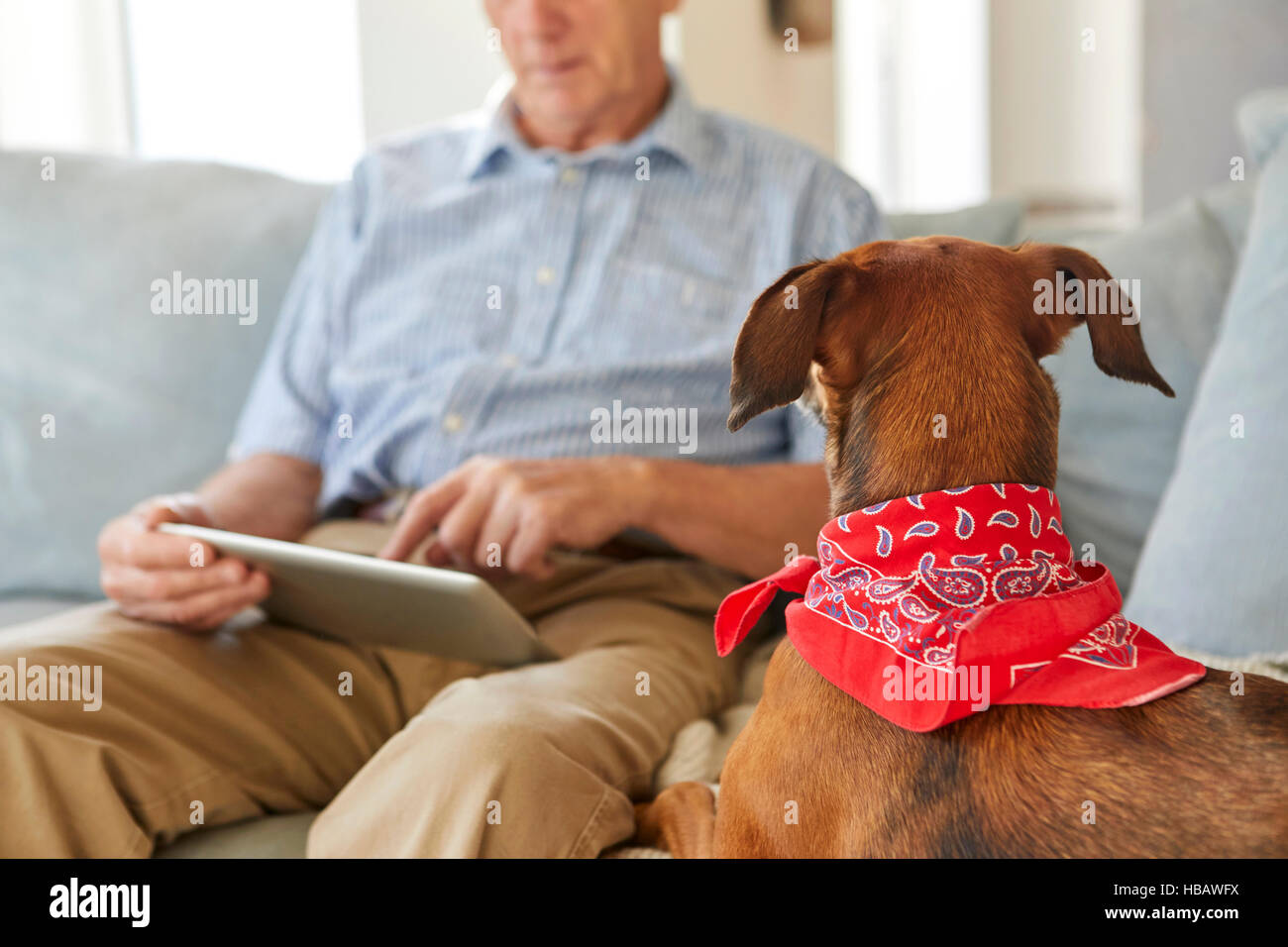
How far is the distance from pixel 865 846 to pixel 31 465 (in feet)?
4.95

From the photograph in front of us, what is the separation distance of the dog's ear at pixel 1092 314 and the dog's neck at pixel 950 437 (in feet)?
0.09

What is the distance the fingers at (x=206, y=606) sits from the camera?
105 cm

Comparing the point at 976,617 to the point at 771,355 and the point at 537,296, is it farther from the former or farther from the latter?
the point at 537,296

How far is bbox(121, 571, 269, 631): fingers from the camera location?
3.44ft

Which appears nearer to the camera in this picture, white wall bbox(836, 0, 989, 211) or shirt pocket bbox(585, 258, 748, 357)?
shirt pocket bbox(585, 258, 748, 357)

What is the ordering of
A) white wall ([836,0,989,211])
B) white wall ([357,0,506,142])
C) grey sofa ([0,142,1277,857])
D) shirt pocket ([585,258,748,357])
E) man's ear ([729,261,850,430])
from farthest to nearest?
white wall ([836,0,989,211]) < white wall ([357,0,506,142]) < grey sofa ([0,142,1277,857]) < shirt pocket ([585,258,748,357]) < man's ear ([729,261,850,430])

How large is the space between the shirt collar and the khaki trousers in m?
0.54

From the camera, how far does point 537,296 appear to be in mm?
1394

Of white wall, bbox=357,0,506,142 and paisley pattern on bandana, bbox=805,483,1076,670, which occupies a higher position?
white wall, bbox=357,0,506,142

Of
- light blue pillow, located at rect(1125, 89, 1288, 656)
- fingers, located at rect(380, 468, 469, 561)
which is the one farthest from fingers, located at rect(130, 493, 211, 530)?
light blue pillow, located at rect(1125, 89, 1288, 656)

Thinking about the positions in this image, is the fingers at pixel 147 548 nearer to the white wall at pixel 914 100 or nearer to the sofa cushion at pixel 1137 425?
the sofa cushion at pixel 1137 425

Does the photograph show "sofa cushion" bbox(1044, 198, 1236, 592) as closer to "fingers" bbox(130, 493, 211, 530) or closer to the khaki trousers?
the khaki trousers

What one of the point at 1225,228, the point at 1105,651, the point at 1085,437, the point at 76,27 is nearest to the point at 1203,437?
the point at 1085,437
